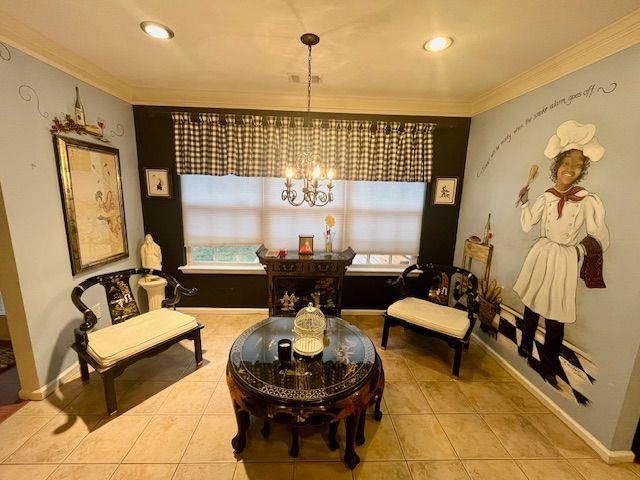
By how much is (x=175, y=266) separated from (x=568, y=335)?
3.96 metres

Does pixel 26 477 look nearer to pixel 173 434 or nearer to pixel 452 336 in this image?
pixel 173 434

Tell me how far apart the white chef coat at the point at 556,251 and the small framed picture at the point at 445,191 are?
1.01 meters

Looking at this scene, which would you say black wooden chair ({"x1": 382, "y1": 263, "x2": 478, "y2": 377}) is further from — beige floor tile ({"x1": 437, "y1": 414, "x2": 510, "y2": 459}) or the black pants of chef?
beige floor tile ({"x1": 437, "y1": 414, "x2": 510, "y2": 459})

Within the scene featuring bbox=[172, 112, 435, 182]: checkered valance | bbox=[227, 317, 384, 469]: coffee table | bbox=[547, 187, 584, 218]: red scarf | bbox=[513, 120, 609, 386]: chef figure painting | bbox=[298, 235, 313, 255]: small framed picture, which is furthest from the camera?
bbox=[298, 235, 313, 255]: small framed picture

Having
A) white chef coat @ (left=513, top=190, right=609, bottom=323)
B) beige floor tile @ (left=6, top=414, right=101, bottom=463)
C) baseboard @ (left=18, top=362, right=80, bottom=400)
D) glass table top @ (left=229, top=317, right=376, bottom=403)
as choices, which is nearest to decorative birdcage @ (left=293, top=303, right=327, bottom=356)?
glass table top @ (left=229, top=317, right=376, bottom=403)

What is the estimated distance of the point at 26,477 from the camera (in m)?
1.51

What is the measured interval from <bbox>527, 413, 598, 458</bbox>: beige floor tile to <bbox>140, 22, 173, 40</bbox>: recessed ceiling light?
381cm

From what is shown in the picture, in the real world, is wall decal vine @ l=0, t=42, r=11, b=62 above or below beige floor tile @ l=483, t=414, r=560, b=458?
above

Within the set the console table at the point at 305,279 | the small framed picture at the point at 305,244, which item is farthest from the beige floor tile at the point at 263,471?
the small framed picture at the point at 305,244

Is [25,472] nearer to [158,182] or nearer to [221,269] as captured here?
[221,269]

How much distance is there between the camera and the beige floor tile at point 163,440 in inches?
64.8

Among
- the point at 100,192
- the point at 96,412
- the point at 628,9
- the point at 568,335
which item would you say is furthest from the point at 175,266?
the point at 628,9

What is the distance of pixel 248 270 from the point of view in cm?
341

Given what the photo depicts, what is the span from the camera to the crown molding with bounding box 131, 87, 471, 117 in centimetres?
291
